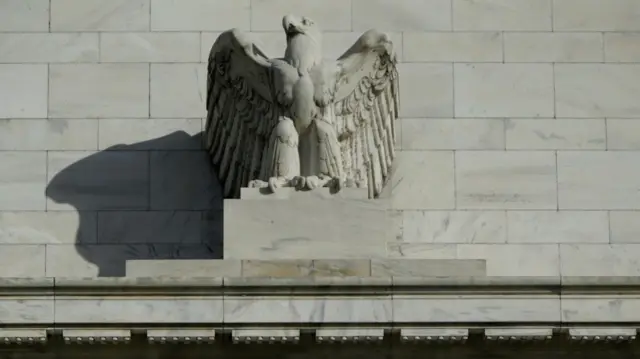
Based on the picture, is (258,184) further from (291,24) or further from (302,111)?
(291,24)

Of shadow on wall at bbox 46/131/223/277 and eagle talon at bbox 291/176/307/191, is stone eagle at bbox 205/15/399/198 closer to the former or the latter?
eagle talon at bbox 291/176/307/191

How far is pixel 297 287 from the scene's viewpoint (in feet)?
70.8

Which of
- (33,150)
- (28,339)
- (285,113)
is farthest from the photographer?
(33,150)

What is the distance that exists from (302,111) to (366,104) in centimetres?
96

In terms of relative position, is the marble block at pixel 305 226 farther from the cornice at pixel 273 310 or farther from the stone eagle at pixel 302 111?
the cornice at pixel 273 310

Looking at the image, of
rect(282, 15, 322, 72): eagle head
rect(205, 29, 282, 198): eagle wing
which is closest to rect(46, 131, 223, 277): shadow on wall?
rect(205, 29, 282, 198): eagle wing

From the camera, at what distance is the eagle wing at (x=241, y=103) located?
77.6ft

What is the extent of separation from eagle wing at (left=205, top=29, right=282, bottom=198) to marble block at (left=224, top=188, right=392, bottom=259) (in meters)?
0.70

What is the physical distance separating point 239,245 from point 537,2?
17.4ft

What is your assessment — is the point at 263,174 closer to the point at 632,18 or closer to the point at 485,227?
the point at 485,227

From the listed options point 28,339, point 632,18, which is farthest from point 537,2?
point 28,339

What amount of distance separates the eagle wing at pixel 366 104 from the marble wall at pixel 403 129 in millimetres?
939

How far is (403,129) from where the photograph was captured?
82.5 ft

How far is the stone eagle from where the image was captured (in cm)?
2325
